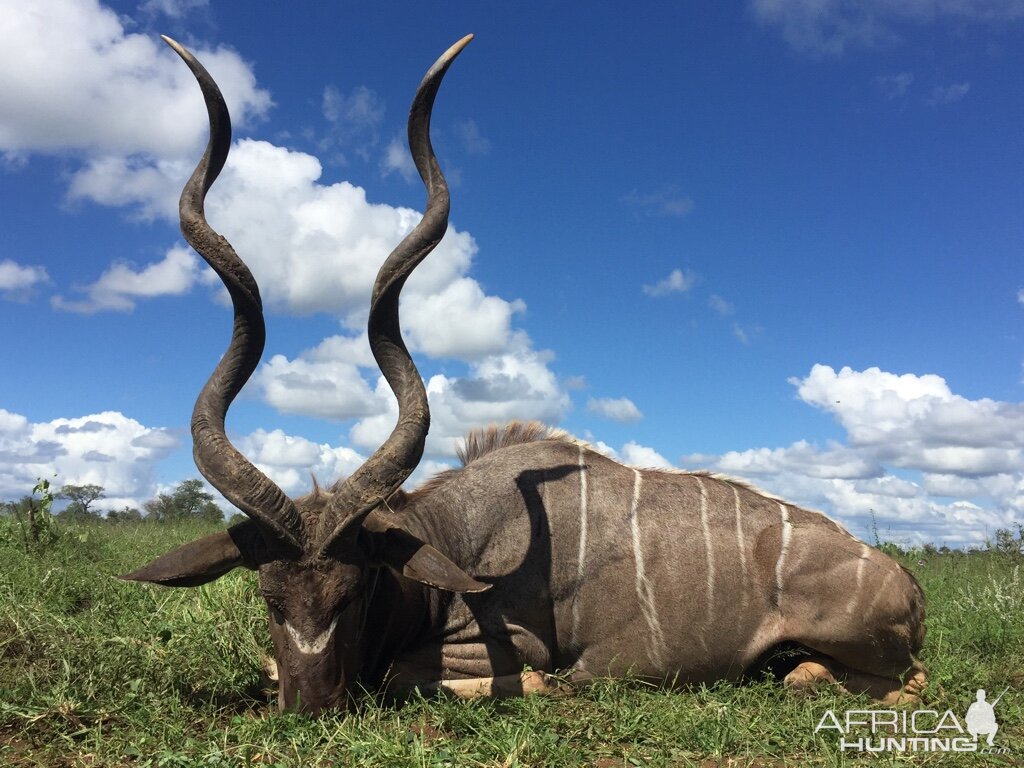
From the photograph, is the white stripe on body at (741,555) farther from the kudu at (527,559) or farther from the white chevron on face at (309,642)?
the white chevron on face at (309,642)

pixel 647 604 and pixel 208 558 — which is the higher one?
pixel 208 558

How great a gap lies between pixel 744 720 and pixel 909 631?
A: 1.39m

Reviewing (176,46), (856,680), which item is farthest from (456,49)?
(856,680)

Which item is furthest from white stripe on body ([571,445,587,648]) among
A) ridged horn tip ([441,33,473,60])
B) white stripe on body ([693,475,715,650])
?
ridged horn tip ([441,33,473,60])

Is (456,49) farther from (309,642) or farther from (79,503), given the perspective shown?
(79,503)

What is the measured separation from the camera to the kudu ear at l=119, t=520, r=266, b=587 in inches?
165

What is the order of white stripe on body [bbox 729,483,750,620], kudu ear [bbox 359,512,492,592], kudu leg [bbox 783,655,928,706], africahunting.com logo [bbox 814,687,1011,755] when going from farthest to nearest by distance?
white stripe on body [bbox 729,483,750,620], kudu leg [bbox 783,655,928,706], kudu ear [bbox 359,512,492,592], africahunting.com logo [bbox 814,687,1011,755]

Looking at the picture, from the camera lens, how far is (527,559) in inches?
197

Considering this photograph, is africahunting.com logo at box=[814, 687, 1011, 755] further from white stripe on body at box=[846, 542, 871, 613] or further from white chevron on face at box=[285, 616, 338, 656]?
white chevron on face at box=[285, 616, 338, 656]

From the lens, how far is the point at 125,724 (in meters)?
3.80

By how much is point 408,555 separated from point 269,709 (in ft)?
3.15

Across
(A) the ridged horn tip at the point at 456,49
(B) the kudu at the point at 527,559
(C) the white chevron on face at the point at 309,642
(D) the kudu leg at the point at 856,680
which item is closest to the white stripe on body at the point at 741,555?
(B) the kudu at the point at 527,559

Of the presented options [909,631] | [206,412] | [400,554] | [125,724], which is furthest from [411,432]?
[909,631]

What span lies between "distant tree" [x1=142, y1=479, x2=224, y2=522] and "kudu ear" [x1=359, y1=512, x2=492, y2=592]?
9.92 metres
